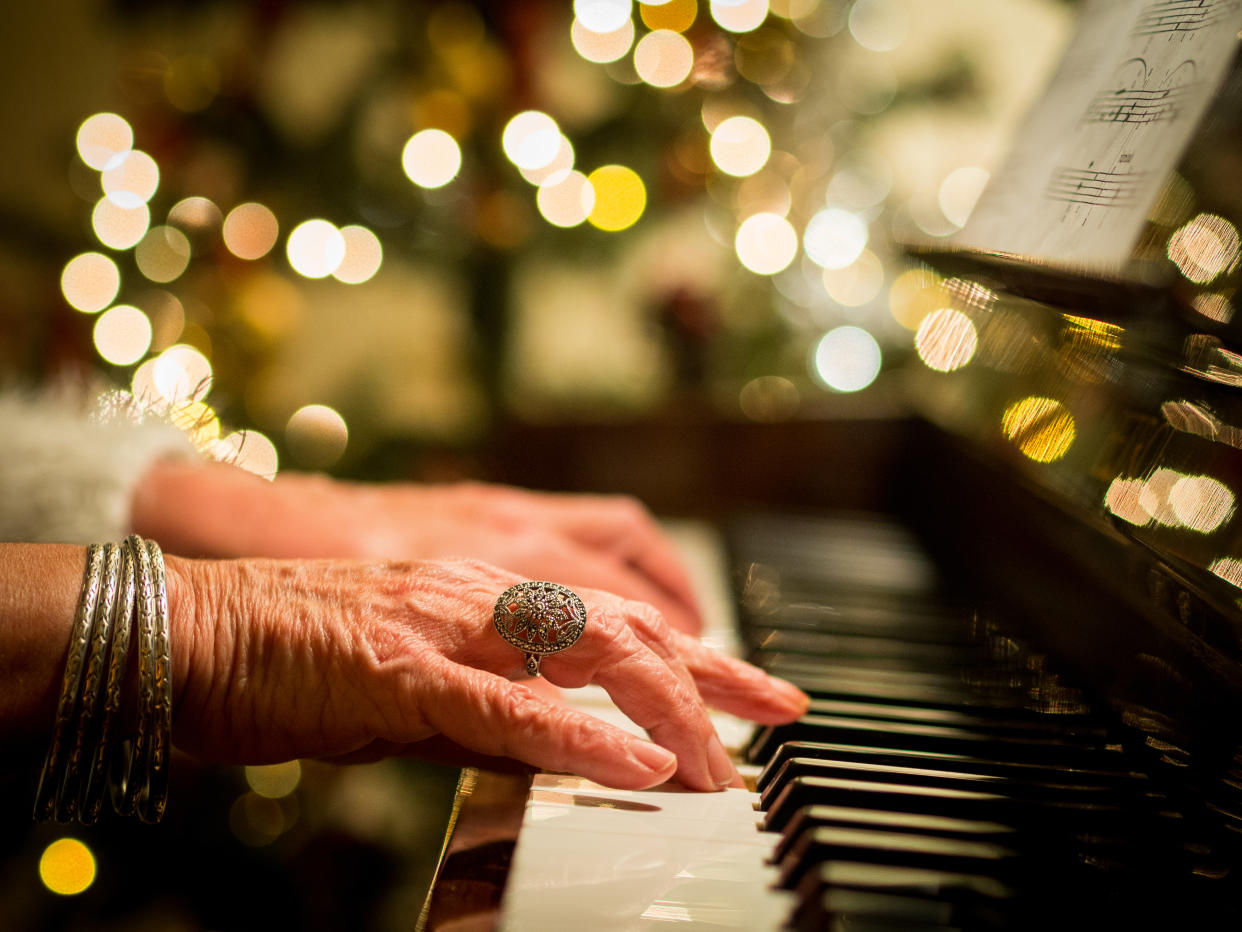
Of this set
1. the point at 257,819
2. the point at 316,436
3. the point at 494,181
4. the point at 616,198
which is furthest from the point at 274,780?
the point at 616,198

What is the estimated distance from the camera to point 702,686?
0.71m

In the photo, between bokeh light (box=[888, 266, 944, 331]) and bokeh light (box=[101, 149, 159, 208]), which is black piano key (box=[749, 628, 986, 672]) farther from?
bokeh light (box=[101, 149, 159, 208])

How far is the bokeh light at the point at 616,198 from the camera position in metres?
2.35

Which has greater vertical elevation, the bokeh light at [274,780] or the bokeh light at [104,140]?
the bokeh light at [104,140]

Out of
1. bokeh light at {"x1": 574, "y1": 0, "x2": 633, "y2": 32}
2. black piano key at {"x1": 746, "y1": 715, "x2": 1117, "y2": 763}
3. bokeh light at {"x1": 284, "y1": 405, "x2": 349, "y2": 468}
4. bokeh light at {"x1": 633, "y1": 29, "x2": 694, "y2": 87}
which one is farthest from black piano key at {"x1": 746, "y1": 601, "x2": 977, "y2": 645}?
bokeh light at {"x1": 574, "y1": 0, "x2": 633, "y2": 32}

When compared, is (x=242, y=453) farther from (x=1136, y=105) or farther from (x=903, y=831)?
(x=1136, y=105)

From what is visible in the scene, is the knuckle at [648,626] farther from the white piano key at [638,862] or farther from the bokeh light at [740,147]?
the bokeh light at [740,147]

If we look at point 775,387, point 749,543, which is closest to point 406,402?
point 775,387

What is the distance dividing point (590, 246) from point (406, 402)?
0.84 m

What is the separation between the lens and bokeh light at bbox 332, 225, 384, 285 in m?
2.37

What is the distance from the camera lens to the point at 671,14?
2225 mm

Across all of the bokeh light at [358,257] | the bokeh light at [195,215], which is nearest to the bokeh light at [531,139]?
the bokeh light at [358,257]

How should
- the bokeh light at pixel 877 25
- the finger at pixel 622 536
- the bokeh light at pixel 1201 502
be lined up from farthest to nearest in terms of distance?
the bokeh light at pixel 877 25
the finger at pixel 622 536
the bokeh light at pixel 1201 502

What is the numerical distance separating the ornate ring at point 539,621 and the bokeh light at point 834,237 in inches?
85.7
